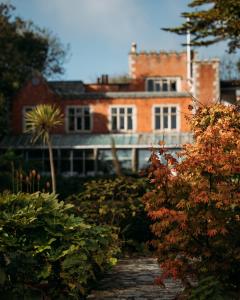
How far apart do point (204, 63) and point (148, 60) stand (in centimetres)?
839

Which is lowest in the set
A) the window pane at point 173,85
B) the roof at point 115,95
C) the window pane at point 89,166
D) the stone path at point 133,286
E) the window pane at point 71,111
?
the stone path at point 133,286

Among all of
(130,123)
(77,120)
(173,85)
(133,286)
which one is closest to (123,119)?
(130,123)

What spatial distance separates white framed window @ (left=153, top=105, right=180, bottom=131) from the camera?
34625 mm

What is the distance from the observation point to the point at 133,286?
8.45 metres

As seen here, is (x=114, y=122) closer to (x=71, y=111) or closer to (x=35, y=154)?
(x=71, y=111)

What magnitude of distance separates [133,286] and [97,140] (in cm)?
2626

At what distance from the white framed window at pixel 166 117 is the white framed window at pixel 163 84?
699 cm

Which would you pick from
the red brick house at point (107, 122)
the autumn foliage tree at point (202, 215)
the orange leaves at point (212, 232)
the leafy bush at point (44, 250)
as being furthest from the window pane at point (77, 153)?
the orange leaves at point (212, 232)

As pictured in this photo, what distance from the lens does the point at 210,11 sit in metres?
24.2

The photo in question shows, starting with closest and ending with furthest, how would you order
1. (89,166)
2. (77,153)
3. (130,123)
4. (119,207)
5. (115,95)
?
(119,207), (89,166), (77,153), (130,123), (115,95)

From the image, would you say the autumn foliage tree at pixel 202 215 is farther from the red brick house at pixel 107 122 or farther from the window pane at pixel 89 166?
the window pane at pixel 89 166

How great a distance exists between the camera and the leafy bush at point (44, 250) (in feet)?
20.4

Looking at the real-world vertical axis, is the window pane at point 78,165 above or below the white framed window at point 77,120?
below

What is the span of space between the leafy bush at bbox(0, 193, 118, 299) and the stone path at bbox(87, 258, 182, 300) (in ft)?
1.35
